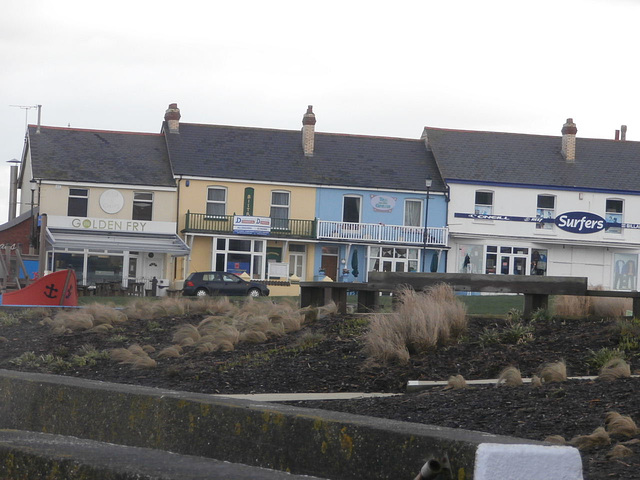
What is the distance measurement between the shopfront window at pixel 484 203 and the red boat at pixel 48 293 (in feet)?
97.1

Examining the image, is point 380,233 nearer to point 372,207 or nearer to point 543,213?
point 372,207

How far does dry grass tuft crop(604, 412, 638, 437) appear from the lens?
220 inches

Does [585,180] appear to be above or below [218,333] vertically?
above

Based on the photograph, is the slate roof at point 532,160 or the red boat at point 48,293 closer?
the red boat at point 48,293

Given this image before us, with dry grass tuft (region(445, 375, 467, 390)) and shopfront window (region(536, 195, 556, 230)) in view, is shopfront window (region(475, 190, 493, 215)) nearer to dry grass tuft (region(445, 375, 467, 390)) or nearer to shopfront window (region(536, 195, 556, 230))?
shopfront window (region(536, 195, 556, 230))

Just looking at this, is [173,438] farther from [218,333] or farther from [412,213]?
[412,213]

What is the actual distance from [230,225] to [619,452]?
40.1 m

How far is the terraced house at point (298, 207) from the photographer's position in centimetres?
4481

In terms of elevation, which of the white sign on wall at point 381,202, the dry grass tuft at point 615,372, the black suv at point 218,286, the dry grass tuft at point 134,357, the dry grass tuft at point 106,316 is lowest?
the black suv at point 218,286

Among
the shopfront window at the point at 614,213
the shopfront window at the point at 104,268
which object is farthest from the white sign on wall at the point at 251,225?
the shopfront window at the point at 614,213

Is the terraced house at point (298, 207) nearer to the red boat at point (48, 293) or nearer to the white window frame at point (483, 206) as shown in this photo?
the white window frame at point (483, 206)

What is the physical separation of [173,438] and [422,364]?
16.8 feet

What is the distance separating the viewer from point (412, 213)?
46.7m

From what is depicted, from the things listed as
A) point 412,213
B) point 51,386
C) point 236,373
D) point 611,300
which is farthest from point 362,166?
point 51,386
